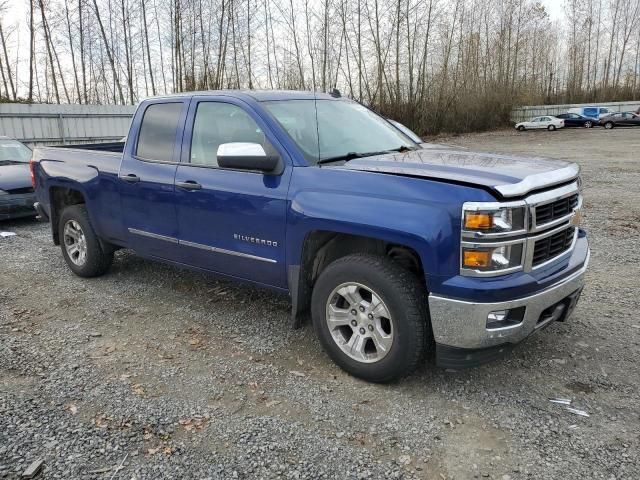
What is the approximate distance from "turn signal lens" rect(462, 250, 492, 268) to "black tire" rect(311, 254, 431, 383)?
432mm

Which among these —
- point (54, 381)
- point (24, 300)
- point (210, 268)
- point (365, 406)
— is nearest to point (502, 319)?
point (365, 406)

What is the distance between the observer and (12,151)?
1017 centimetres

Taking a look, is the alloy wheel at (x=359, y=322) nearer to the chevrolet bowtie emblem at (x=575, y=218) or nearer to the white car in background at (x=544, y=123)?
the chevrolet bowtie emblem at (x=575, y=218)

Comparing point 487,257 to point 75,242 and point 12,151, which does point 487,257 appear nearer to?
point 75,242

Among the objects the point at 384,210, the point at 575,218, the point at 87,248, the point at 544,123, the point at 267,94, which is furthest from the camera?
the point at 544,123

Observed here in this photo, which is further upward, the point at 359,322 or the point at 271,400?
the point at 359,322

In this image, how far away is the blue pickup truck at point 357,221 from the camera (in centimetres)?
304

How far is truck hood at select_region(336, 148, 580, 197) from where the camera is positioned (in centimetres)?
306

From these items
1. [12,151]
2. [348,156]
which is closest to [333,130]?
[348,156]

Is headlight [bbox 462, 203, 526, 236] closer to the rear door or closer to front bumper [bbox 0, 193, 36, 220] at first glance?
the rear door

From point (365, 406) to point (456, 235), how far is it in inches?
47.5

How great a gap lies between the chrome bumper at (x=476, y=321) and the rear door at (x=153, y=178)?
2476 millimetres

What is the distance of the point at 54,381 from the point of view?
3.68 metres

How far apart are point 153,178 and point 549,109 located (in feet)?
162
